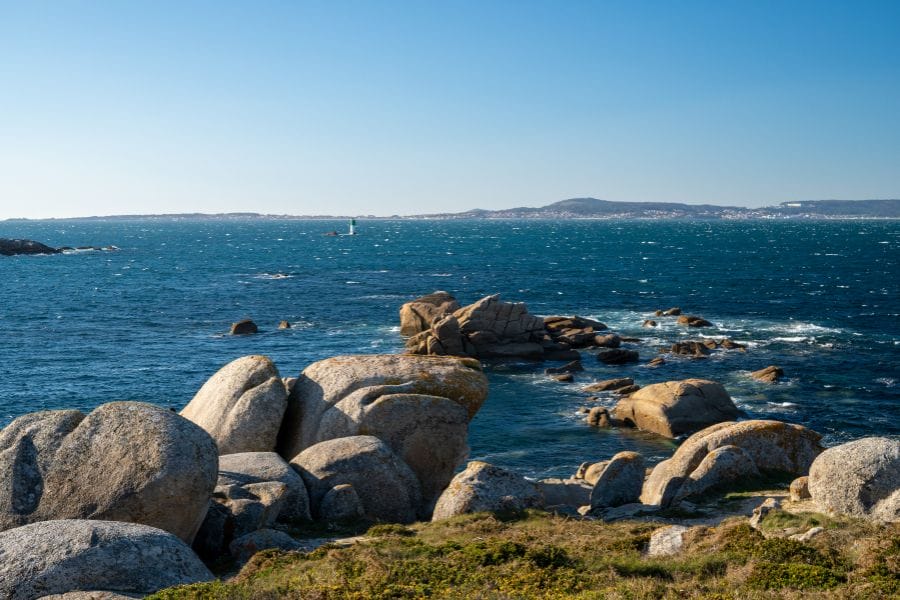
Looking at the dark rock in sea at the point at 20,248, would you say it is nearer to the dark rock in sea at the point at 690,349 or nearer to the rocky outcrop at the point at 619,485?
the dark rock in sea at the point at 690,349

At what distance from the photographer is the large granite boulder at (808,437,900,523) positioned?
57.8ft

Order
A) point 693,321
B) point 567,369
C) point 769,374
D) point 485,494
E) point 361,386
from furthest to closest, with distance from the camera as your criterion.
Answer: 1. point 693,321
2. point 567,369
3. point 769,374
4. point 361,386
5. point 485,494

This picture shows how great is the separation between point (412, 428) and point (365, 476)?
3196mm

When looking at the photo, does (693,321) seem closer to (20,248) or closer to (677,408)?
(677,408)

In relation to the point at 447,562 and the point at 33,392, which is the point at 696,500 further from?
the point at 33,392

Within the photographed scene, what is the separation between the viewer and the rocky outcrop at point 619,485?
880 inches

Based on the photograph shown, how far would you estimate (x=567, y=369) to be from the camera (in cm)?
5550

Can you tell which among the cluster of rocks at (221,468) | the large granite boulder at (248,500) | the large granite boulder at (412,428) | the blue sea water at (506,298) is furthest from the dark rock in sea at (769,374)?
the large granite boulder at (248,500)

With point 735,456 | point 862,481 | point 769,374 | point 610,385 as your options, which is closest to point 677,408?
point 610,385

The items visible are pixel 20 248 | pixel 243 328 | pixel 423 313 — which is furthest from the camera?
pixel 20 248

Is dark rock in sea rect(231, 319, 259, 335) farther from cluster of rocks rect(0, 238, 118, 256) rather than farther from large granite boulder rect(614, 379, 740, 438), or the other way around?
cluster of rocks rect(0, 238, 118, 256)

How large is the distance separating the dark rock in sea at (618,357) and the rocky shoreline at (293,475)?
1039 inches

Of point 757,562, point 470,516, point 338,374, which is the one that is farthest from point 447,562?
point 338,374

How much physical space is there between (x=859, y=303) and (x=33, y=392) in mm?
77791
